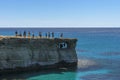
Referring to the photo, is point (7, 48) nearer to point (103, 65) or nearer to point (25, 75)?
point (25, 75)

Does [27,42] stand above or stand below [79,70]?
above

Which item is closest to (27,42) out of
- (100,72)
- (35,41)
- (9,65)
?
(35,41)

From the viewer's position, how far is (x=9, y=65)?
50.0 metres

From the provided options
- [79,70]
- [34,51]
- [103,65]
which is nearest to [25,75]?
[34,51]

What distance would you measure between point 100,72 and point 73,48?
27.1 ft

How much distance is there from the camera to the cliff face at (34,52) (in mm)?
49938

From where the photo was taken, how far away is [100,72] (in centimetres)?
5378

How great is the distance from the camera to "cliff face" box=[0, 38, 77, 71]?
49938 mm

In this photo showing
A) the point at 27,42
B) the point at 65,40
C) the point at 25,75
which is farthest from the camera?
the point at 65,40

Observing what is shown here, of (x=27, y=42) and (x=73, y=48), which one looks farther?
(x=73, y=48)

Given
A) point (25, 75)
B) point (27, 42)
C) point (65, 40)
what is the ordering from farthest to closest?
point (65, 40) → point (27, 42) → point (25, 75)

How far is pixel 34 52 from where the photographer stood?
176 ft

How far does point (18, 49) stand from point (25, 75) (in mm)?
5231

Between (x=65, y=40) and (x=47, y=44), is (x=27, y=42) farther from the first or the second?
(x=65, y=40)
